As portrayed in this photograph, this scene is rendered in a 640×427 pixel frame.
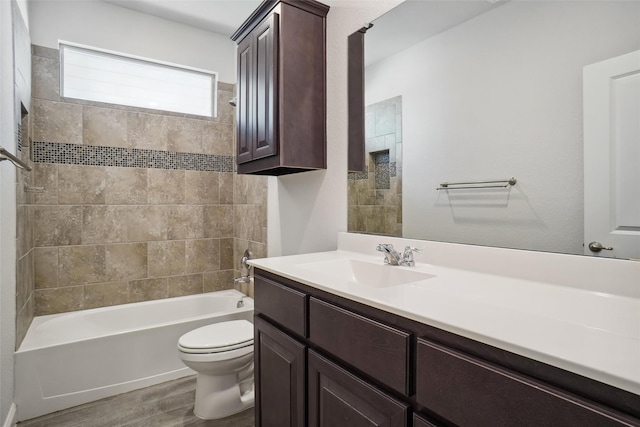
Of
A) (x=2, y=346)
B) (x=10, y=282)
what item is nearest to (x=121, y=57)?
(x=10, y=282)

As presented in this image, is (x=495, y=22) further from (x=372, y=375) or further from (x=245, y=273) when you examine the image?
(x=245, y=273)

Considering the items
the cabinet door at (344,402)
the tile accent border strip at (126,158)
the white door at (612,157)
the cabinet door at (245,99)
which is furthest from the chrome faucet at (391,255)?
the tile accent border strip at (126,158)

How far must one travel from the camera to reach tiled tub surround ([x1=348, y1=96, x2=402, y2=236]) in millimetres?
1548

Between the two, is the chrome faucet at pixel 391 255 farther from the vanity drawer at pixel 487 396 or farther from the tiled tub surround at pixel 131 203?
the tiled tub surround at pixel 131 203

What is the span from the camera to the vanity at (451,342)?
0.52 meters

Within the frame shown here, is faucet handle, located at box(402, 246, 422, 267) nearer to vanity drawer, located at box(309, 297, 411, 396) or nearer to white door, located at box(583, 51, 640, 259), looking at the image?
vanity drawer, located at box(309, 297, 411, 396)

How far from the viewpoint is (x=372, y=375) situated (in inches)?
33.3

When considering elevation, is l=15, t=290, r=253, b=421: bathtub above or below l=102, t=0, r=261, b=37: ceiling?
below

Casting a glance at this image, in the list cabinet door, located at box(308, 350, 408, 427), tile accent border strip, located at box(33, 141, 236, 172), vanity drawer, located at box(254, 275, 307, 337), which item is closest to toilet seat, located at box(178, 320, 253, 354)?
vanity drawer, located at box(254, 275, 307, 337)

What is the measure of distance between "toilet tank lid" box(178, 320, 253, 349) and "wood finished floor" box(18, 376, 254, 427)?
1.45 ft

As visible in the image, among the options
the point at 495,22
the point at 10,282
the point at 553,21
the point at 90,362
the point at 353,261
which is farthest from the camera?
the point at 90,362

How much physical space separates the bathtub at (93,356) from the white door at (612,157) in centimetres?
228

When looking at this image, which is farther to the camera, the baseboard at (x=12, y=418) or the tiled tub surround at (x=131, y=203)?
the tiled tub surround at (x=131, y=203)

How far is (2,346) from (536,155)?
2522mm
